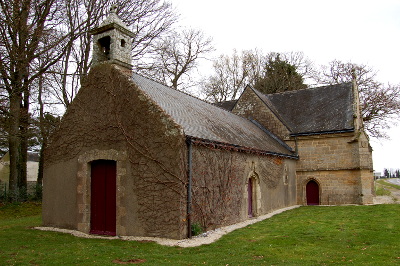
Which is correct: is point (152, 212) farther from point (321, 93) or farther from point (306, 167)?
point (321, 93)

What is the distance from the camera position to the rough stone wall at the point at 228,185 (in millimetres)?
10914

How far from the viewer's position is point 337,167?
20172 millimetres

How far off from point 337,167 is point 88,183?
1449 cm

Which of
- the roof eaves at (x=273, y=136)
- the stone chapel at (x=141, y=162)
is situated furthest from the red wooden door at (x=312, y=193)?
the stone chapel at (x=141, y=162)

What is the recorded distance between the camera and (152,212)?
1011cm

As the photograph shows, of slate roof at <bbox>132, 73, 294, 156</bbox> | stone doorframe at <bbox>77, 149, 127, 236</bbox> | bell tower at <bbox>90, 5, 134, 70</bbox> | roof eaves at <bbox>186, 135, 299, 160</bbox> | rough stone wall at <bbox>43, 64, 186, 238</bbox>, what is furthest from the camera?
bell tower at <bbox>90, 5, 134, 70</bbox>

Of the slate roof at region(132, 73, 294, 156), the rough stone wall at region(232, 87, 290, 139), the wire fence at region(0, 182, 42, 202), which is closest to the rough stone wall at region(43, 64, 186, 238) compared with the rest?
the slate roof at region(132, 73, 294, 156)

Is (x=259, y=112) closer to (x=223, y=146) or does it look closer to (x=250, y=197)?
(x=250, y=197)

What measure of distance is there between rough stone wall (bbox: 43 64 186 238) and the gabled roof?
1287cm

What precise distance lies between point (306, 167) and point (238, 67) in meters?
21.2

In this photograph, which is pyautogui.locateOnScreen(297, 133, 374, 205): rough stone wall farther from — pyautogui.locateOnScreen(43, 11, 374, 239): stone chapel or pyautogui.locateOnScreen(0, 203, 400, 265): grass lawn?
pyautogui.locateOnScreen(0, 203, 400, 265): grass lawn

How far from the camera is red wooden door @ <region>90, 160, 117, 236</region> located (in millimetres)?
11047

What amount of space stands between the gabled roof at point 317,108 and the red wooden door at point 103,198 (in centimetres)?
1319

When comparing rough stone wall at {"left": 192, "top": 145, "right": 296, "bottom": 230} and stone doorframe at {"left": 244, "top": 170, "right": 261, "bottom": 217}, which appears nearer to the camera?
rough stone wall at {"left": 192, "top": 145, "right": 296, "bottom": 230}
